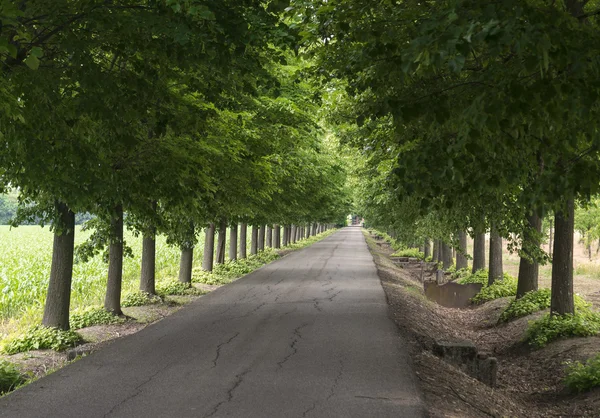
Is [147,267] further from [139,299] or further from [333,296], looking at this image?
[333,296]

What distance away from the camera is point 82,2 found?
688 cm

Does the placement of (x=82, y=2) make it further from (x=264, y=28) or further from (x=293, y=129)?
(x=293, y=129)

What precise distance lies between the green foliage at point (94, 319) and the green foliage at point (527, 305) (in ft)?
30.1

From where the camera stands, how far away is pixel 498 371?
1095cm

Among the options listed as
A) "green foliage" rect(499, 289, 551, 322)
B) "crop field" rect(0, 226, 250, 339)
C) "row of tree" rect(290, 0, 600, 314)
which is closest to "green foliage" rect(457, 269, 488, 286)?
"green foliage" rect(499, 289, 551, 322)

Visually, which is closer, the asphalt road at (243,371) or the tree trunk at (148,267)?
the asphalt road at (243,371)

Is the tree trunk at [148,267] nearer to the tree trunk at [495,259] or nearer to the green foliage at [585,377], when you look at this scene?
the green foliage at [585,377]

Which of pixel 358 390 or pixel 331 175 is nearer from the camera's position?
pixel 358 390

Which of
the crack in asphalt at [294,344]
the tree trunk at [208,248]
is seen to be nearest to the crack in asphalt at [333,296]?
the crack in asphalt at [294,344]

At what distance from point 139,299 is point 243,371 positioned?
8176mm

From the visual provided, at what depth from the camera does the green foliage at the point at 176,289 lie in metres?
17.5

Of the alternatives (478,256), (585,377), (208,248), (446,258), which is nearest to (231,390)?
(585,377)

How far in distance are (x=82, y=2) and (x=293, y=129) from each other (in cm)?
987

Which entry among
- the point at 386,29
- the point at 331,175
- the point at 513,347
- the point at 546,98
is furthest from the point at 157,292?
the point at 331,175
